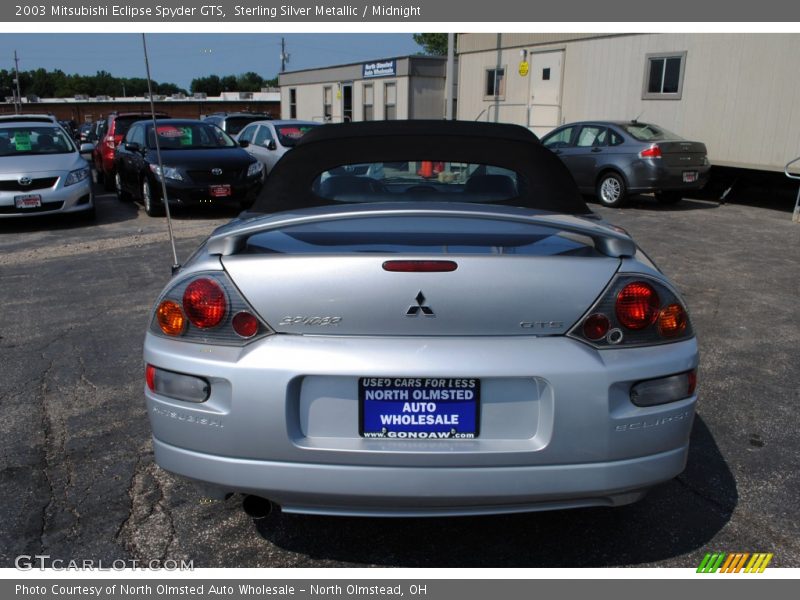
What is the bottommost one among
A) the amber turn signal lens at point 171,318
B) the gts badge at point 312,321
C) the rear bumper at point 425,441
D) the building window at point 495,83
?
the rear bumper at point 425,441

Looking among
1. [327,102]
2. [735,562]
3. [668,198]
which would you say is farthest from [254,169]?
[327,102]

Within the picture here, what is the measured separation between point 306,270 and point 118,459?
1783mm

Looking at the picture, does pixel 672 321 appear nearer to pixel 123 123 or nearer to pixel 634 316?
pixel 634 316

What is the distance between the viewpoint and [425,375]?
7.12ft

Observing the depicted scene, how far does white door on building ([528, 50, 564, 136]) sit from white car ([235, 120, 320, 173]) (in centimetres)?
847

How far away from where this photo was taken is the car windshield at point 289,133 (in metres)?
13.6

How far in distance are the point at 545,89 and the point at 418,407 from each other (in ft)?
64.5

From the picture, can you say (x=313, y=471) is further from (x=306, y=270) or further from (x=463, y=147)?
(x=463, y=147)

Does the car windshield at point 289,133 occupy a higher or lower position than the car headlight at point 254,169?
higher

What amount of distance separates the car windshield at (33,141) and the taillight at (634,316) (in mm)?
10700

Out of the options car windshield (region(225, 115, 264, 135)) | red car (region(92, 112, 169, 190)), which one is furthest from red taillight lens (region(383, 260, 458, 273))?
car windshield (region(225, 115, 264, 135))

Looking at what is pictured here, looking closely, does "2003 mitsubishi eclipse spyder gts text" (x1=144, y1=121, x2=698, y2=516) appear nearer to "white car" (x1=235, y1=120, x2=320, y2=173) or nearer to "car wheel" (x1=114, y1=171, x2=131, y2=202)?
"white car" (x1=235, y1=120, x2=320, y2=173)

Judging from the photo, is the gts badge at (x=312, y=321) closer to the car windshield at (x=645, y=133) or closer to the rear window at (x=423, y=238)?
the rear window at (x=423, y=238)

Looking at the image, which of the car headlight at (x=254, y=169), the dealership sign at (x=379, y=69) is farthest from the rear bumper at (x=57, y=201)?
the dealership sign at (x=379, y=69)
